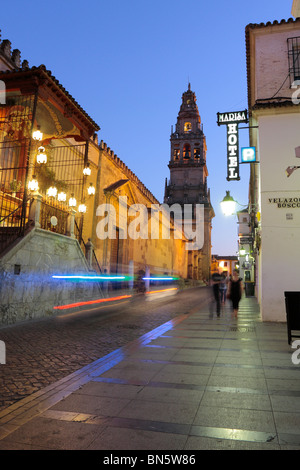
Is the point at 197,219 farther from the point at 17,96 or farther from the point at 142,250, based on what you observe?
the point at 17,96

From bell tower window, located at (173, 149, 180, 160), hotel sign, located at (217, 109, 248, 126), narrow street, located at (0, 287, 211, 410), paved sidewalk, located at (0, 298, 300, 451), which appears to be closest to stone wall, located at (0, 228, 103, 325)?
narrow street, located at (0, 287, 211, 410)

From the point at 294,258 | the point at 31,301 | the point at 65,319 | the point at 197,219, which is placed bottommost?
the point at 65,319

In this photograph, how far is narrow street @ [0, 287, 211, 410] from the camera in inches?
175

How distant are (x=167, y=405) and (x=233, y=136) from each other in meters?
10.0

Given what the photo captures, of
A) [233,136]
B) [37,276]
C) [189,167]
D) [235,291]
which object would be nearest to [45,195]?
[37,276]

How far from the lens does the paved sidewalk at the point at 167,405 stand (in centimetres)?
279

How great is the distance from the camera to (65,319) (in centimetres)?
1017

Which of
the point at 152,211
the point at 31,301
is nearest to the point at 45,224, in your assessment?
the point at 31,301

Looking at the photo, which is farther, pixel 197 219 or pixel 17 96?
pixel 197 219

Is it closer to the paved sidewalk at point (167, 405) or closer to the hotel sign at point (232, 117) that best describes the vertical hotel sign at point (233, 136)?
the hotel sign at point (232, 117)

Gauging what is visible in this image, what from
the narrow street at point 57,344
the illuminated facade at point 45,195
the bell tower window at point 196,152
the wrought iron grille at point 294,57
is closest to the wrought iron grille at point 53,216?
the illuminated facade at point 45,195

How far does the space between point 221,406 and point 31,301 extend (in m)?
7.39

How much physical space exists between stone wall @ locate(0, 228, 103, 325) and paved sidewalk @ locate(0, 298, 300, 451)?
4.22 m

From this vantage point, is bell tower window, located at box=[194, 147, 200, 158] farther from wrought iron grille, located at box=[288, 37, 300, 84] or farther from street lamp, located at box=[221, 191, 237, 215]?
street lamp, located at box=[221, 191, 237, 215]
